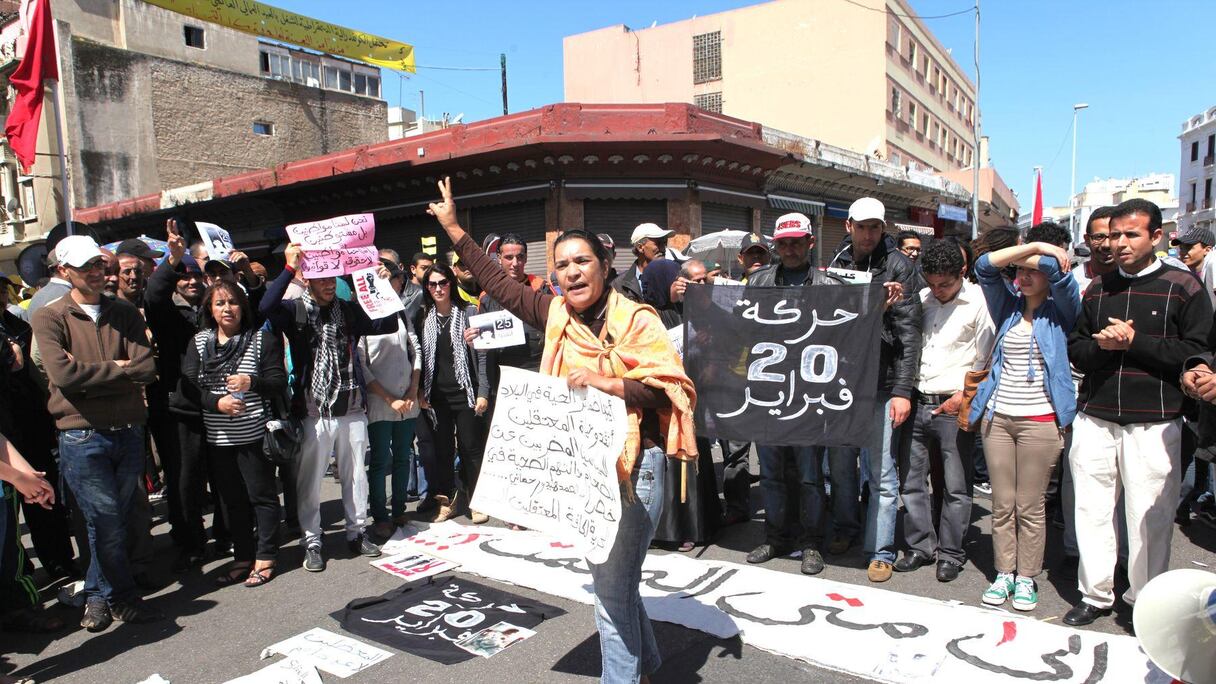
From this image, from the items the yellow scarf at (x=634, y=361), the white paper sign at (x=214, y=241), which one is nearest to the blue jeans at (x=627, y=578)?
the yellow scarf at (x=634, y=361)

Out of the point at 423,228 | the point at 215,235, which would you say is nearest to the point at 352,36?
the point at 423,228

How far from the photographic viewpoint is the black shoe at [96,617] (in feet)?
14.3

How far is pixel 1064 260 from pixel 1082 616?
74.2 inches

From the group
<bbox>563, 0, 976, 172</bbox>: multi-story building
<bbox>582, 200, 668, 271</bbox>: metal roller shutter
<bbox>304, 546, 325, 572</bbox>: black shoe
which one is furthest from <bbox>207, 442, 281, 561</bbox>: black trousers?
<bbox>563, 0, 976, 172</bbox>: multi-story building

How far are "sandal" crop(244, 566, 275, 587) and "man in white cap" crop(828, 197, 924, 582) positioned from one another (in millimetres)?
3866

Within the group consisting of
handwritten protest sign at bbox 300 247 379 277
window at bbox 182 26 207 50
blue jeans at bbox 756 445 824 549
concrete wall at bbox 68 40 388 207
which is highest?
window at bbox 182 26 207 50

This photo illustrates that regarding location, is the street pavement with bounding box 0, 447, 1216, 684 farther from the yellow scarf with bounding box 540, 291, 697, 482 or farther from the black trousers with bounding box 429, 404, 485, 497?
the yellow scarf with bounding box 540, 291, 697, 482


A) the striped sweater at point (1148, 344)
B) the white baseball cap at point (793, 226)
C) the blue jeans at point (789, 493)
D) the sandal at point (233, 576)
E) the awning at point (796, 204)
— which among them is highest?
the awning at point (796, 204)

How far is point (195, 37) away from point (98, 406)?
29.9m

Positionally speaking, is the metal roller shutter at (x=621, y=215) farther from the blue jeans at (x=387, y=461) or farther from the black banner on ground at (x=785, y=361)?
the black banner on ground at (x=785, y=361)

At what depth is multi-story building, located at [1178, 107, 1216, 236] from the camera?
2190 inches

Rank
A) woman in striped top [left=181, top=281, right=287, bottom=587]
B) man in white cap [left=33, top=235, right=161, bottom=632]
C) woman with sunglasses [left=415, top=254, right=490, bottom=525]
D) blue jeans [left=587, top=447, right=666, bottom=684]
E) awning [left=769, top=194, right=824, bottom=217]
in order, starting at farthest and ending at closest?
1. awning [left=769, top=194, right=824, bottom=217]
2. woman with sunglasses [left=415, top=254, right=490, bottom=525]
3. woman in striped top [left=181, top=281, right=287, bottom=587]
4. man in white cap [left=33, top=235, right=161, bottom=632]
5. blue jeans [left=587, top=447, right=666, bottom=684]

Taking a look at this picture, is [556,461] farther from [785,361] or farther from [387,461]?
[387,461]

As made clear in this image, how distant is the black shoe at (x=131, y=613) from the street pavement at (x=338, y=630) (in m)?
0.05
